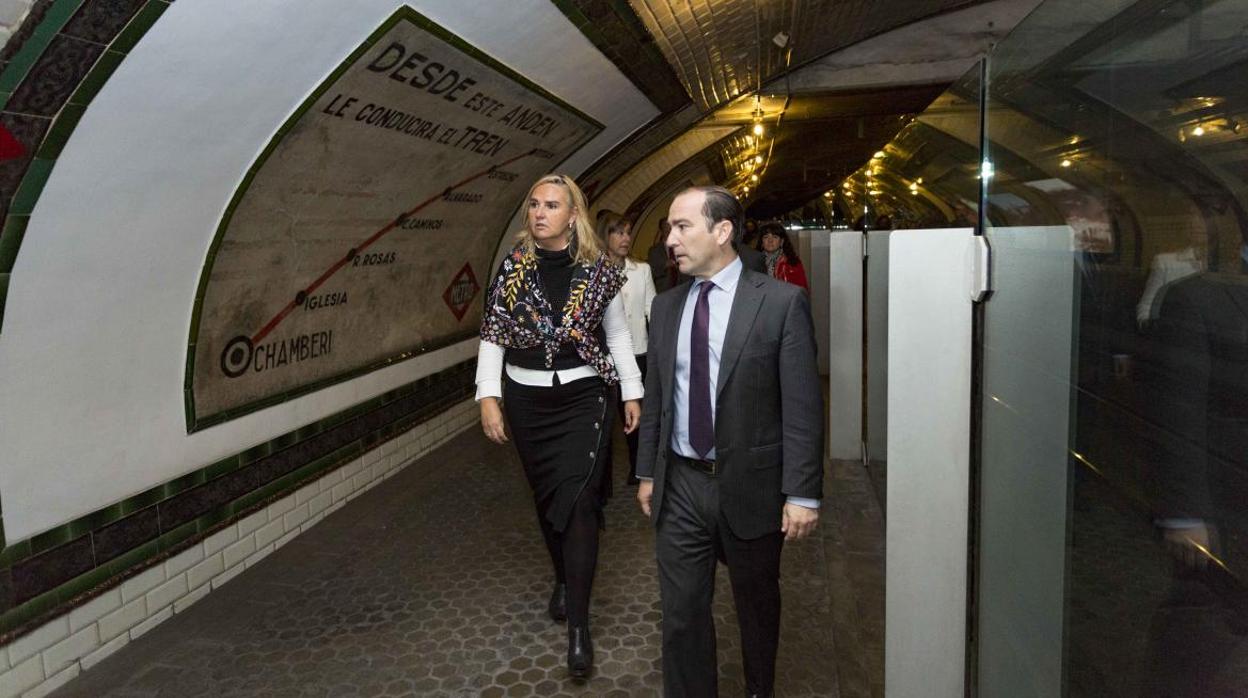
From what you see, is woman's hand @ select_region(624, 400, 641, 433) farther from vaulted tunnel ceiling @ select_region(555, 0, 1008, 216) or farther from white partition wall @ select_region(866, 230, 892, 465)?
vaulted tunnel ceiling @ select_region(555, 0, 1008, 216)

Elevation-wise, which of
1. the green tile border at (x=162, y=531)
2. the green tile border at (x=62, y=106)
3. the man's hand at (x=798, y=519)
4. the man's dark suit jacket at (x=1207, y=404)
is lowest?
the green tile border at (x=162, y=531)

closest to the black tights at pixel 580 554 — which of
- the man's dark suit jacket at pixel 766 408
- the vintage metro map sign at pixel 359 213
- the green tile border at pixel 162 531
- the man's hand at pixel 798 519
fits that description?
the man's dark suit jacket at pixel 766 408

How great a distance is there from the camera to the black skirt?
10.4ft

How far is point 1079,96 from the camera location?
1.35 metres

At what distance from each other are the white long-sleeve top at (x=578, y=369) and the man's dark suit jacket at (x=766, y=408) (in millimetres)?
899

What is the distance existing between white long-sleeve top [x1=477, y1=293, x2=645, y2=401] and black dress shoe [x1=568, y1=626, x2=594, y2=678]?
0.88 metres

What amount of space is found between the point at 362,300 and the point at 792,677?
3.46 metres

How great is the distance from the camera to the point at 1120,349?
1262mm

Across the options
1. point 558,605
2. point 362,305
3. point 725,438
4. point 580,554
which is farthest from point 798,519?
point 362,305

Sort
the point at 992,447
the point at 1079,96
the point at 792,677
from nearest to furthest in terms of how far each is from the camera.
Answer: the point at 1079,96
the point at 992,447
the point at 792,677

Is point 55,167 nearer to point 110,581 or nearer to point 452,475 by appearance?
point 110,581

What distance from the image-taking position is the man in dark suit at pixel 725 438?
7.80 ft

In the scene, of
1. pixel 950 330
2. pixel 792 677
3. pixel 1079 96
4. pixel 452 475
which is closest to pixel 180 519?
pixel 452 475

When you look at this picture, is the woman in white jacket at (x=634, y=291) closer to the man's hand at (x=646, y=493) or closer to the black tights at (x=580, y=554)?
the black tights at (x=580, y=554)
